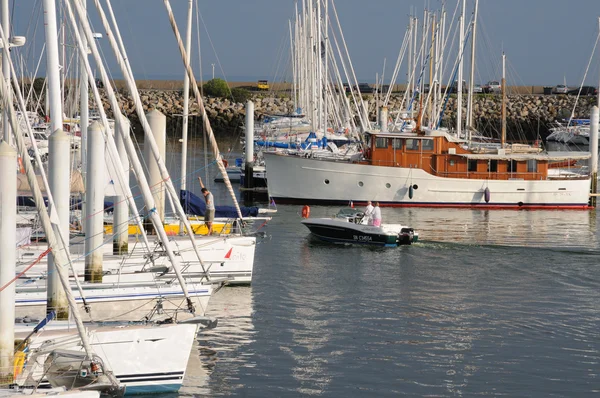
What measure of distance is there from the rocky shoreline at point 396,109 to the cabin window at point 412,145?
49031mm

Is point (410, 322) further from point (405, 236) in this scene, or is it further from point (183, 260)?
point (405, 236)

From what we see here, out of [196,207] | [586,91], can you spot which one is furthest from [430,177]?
[586,91]

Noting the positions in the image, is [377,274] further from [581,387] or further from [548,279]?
[581,387]

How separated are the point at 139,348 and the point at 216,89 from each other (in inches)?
3812

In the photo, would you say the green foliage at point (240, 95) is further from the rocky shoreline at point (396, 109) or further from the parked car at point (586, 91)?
the parked car at point (586, 91)

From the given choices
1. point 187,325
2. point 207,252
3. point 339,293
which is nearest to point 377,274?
point 339,293

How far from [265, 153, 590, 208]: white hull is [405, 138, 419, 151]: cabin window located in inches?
38.9

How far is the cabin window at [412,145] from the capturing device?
145 feet

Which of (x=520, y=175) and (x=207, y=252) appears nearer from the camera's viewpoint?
(x=207, y=252)

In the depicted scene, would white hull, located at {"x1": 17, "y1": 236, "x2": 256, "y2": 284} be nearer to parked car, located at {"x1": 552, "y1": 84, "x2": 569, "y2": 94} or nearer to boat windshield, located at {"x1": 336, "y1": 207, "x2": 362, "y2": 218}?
boat windshield, located at {"x1": 336, "y1": 207, "x2": 362, "y2": 218}

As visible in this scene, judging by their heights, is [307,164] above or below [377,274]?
above

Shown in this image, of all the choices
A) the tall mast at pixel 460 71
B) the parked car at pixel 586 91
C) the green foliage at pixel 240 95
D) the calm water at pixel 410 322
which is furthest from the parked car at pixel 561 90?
the calm water at pixel 410 322

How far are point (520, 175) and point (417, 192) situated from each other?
15.9 ft

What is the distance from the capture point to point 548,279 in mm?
28250
